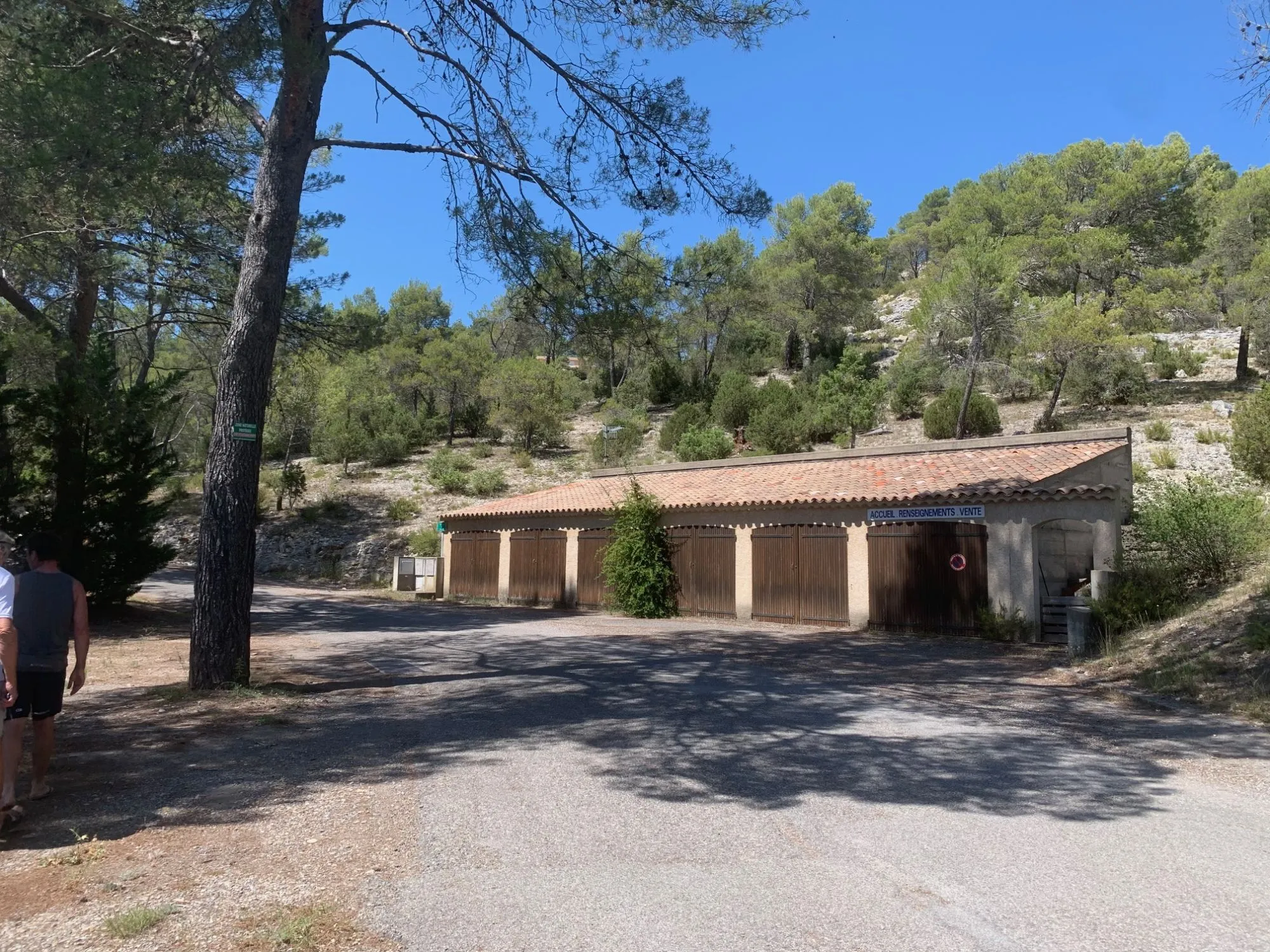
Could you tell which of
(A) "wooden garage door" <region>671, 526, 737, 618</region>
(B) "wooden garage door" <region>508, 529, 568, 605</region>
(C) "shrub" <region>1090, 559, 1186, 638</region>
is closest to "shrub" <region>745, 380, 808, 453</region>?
(B) "wooden garage door" <region>508, 529, 568, 605</region>

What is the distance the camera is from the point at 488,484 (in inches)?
1543

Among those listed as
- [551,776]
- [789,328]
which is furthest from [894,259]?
[551,776]

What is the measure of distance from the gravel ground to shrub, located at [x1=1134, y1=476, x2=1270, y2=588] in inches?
181

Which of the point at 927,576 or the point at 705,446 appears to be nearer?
the point at 927,576

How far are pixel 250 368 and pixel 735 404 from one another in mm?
33024

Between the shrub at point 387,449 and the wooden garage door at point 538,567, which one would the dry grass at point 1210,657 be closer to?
the wooden garage door at point 538,567

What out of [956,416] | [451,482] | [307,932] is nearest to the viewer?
[307,932]

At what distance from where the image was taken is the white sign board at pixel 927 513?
1563 cm

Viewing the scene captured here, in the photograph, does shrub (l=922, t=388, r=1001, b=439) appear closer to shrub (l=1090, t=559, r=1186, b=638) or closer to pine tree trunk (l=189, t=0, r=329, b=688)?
shrub (l=1090, t=559, r=1186, b=638)

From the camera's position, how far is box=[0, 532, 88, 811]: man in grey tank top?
16.8 ft

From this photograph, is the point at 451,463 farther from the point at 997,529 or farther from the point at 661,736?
the point at 661,736

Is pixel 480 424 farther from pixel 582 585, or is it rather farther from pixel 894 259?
pixel 894 259

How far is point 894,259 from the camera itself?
77.4 m

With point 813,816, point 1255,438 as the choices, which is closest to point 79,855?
point 813,816
